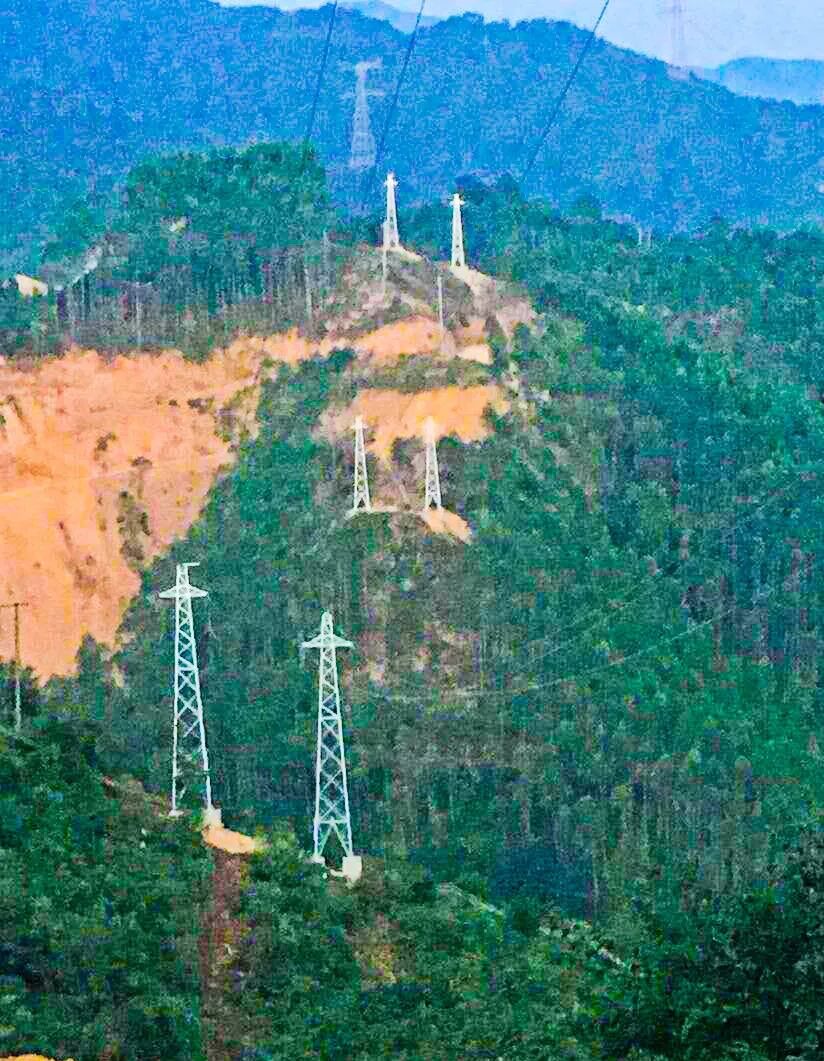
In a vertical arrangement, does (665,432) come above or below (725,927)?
above

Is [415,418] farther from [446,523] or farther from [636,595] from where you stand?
[636,595]

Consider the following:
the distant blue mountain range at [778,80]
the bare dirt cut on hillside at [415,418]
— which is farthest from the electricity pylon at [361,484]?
the distant blue mountain range at [778,80]

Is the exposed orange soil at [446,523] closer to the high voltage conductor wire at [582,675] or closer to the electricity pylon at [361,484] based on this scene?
the electricity pylon at [361,484]

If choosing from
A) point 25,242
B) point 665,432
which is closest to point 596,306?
point 665,432

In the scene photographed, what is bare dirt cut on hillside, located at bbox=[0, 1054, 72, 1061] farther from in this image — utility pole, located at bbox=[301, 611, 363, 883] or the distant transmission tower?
the distant transmission tower

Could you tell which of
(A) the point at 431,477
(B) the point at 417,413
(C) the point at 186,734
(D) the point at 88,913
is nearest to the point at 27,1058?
(D) the point at 88,913

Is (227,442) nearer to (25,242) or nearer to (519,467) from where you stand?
(519,467)
